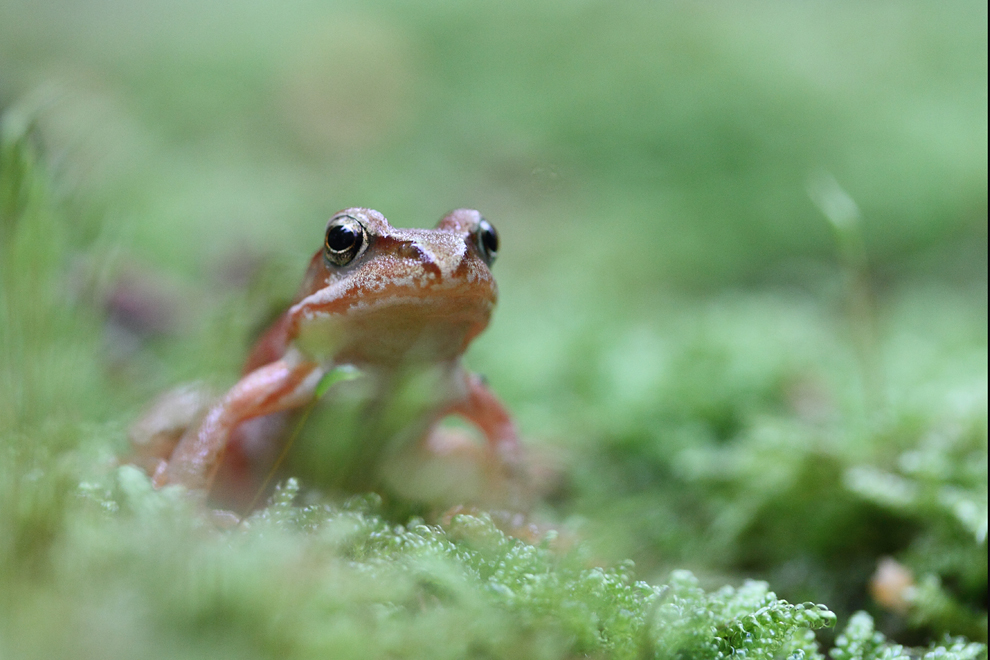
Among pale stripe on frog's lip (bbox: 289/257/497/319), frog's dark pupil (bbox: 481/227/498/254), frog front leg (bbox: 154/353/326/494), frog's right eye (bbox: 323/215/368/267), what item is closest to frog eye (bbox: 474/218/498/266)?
frog's dark pupil (bbox: 481/227/498/254)

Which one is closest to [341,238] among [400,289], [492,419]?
[400,289]

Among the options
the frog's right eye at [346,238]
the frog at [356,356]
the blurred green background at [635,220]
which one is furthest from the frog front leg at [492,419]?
the frog's right eye at [346,238]

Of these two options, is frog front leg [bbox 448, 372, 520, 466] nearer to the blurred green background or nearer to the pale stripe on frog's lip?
the blurred green background

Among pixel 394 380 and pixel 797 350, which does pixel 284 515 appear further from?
pixel 797 350

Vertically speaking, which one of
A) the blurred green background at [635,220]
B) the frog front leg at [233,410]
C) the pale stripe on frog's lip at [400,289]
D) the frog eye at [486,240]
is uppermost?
the blurred green background at [635,220]

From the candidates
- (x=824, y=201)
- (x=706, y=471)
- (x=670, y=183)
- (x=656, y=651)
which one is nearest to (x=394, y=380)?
(x=656, y=651)

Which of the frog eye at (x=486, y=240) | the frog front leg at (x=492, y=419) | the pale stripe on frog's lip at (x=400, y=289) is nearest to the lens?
the pale stripe on frog's lip at (x=400, y=289)

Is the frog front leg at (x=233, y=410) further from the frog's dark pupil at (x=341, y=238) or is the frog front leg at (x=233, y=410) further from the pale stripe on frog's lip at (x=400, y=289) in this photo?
the frog's dark pupil at (x=341, y=238)

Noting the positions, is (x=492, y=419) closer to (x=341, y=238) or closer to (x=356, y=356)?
(x=356, y=356)
